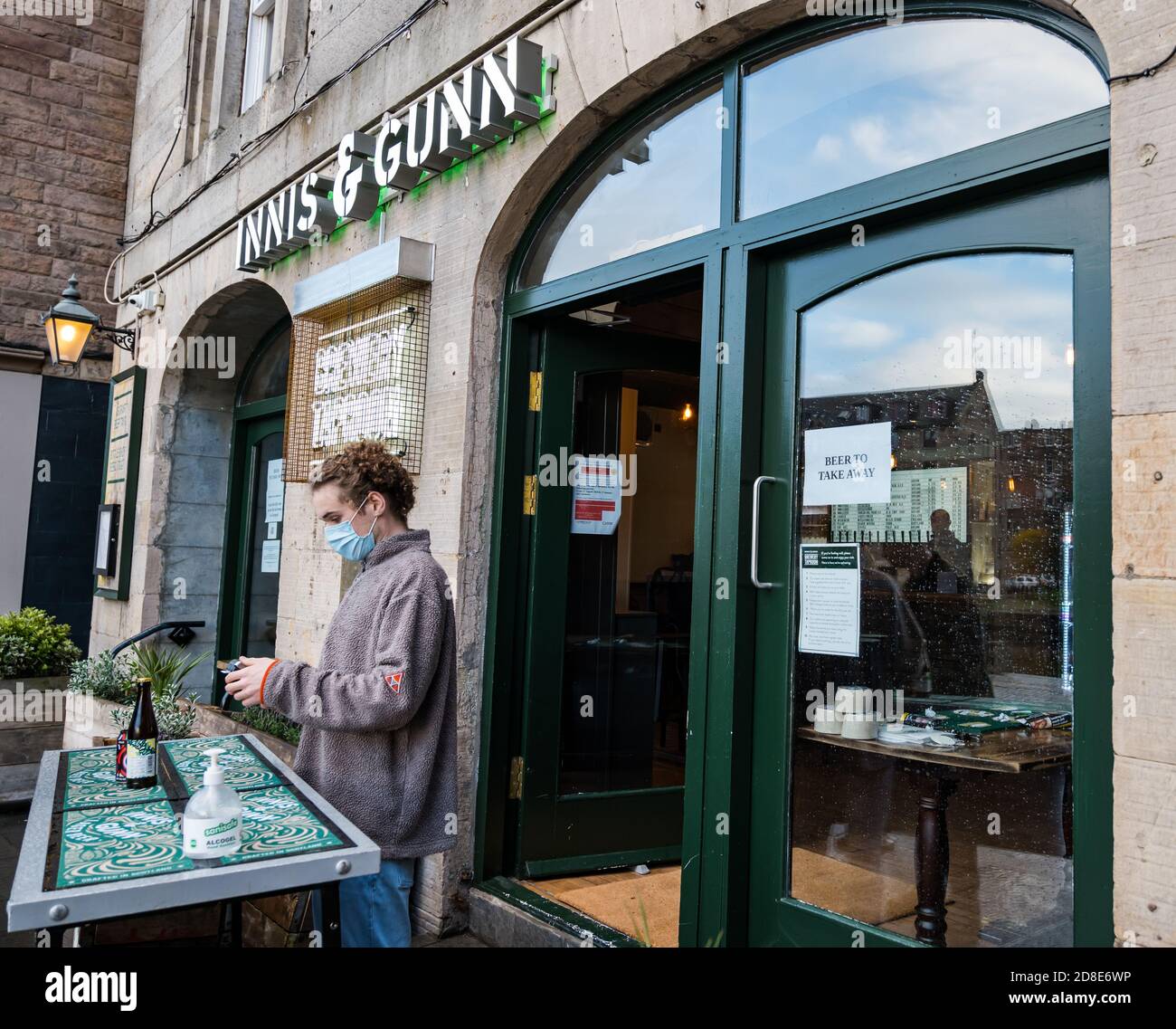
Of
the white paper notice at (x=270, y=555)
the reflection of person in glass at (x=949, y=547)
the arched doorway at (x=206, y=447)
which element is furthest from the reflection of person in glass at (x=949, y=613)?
the arched doorway at (x=206, y=447)

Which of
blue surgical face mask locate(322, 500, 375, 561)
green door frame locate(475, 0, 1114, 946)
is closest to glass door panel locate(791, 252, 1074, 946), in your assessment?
green door frame locate(475, 0, 1114, 946)

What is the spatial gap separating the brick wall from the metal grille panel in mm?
5011

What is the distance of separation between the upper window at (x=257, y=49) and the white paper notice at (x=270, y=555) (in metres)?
3.53

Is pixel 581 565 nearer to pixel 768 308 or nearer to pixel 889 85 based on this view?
pixel 768 308

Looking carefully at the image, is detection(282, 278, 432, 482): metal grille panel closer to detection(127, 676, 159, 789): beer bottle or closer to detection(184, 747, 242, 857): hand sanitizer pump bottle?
detection(127, 676, 159, 789): beer bottle

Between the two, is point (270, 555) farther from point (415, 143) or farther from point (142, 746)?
point (142, 746)

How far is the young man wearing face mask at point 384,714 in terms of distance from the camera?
2.70 m

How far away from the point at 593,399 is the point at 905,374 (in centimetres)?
200

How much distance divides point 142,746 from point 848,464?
2256 millimetres

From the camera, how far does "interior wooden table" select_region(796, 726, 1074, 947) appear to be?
261 cm

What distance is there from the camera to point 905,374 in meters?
2.98

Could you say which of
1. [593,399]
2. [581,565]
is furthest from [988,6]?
[581,565]

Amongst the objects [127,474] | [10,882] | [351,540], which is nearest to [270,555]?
[127,474]

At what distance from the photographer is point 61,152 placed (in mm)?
9242
